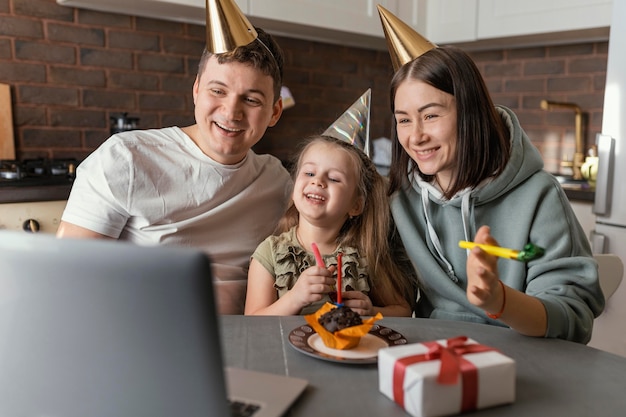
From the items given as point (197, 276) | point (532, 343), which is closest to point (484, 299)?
point (532, 343)

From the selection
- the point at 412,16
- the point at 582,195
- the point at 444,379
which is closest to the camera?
the point at 444,379

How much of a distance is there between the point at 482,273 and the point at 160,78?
6.86 ft

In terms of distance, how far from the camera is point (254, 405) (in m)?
0.77

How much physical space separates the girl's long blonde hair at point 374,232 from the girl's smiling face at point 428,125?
186 mm

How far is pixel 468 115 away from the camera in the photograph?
4.17 ft

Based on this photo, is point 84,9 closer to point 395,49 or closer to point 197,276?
point 395,49

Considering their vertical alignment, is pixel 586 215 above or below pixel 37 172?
below

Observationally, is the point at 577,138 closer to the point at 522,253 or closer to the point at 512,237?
the point at 512,237

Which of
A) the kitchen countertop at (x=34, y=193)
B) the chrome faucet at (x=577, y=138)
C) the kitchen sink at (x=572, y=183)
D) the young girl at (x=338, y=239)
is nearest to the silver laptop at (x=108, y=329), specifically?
the young girl at (x=338, y=239)

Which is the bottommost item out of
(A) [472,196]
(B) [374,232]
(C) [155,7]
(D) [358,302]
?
(D) [358,302]

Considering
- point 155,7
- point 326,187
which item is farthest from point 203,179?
point 155,7

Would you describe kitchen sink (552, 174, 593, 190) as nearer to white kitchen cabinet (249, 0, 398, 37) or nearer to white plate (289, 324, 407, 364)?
white kitchen cabinet (249, 0, 398, 37)

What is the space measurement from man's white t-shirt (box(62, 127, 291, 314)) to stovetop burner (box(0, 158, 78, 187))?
56 centimetres

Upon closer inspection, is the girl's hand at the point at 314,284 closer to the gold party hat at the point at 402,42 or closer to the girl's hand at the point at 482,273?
the girl's hand at the point at 482,273
